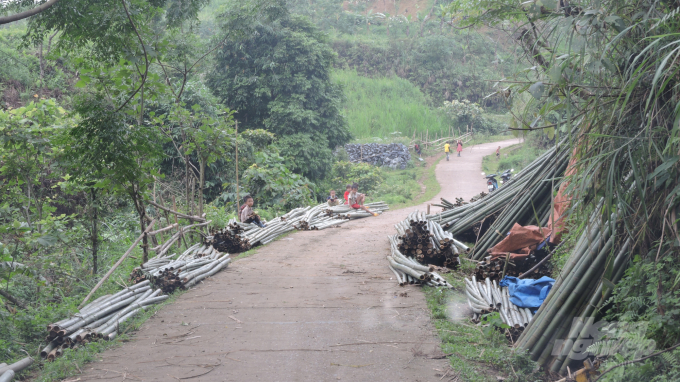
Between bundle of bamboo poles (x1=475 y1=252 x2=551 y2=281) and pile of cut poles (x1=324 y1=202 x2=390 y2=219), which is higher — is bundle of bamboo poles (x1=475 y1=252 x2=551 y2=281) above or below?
above

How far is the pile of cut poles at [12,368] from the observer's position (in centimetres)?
353

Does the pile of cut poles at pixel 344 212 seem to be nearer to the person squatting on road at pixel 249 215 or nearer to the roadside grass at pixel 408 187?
the roadside grass at pixel 408 187

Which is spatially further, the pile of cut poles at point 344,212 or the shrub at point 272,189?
the shrub at point 272,189

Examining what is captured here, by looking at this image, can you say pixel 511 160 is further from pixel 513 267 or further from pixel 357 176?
pixel 513 267

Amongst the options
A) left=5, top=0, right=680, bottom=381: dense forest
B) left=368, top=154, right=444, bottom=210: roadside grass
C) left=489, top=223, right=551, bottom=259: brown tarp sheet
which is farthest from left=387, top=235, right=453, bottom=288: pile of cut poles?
left=368, top=154, right=444, bottom=210: roadside grass

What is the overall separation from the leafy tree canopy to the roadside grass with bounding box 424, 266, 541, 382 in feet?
46.7

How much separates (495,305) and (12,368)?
14.2 feet

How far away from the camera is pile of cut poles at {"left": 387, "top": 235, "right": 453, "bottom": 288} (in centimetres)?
616

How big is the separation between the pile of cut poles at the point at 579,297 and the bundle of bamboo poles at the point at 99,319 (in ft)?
12.9

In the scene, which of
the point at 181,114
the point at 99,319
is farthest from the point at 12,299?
the point at 181,114

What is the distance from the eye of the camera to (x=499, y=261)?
20.3 feet

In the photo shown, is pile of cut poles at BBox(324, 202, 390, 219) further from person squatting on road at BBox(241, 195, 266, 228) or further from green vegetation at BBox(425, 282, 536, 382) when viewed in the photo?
green vegetation at BBox(425, 282, 536, 382)

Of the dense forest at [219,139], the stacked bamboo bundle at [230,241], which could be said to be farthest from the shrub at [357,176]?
the stacked bamboo bundle at [230,241]

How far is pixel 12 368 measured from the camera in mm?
3736
